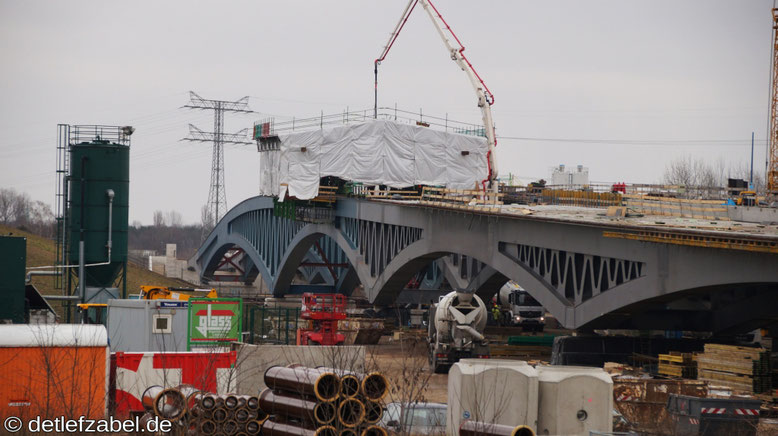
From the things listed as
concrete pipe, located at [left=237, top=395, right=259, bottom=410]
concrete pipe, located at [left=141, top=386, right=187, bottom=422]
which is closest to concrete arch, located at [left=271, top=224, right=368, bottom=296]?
concrete pipe, located at [left=141, top=386, right=187, bottom=422]

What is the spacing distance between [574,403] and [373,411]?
4279 millimetres

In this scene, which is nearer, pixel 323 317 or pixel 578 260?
pixel 578 260

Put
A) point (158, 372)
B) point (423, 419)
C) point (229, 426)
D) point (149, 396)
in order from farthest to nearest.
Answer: point (158, 372) → point (423, 419) → point (149, 396) → point (229, 426)

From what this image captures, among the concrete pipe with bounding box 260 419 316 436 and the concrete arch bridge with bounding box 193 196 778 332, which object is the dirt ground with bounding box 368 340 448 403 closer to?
the concrete arch bridge with bounding box 193 196 778 332

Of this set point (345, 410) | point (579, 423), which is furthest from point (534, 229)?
point (345, 410)

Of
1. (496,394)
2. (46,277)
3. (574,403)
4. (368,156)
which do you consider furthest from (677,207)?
(46,277)

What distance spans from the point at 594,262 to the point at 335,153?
124ft

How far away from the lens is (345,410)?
1659 centimetres

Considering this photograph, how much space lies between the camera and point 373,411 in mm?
16891

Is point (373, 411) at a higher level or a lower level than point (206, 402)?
higher

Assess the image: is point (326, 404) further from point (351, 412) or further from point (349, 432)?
point (349, 432)

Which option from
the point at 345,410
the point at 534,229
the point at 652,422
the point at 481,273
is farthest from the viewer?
the point at 481,273

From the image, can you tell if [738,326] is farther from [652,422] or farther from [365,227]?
[365,227]

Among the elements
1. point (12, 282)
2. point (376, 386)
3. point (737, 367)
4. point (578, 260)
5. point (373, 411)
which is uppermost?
point (578, 260)
